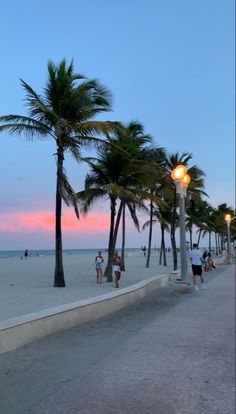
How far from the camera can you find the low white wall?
689 cm

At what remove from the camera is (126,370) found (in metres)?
5.99

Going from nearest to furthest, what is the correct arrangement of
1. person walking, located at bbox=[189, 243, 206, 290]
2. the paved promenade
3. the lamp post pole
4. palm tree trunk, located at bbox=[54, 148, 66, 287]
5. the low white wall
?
the paved promenade < the low white wall < the lamp post pole < person walking, located at bbox=[189, 243, 206, 290] < palm tree trunk, located at bbox=[54, 148, 66, 287]

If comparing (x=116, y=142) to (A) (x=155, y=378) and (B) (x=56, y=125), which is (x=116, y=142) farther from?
(A) (x=155, y=378)

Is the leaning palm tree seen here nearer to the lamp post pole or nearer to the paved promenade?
the lamp post pole

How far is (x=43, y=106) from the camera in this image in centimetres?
1794

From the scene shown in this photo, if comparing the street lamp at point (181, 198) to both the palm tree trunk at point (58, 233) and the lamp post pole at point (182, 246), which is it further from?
the palm tree trunk at point (58, 233)

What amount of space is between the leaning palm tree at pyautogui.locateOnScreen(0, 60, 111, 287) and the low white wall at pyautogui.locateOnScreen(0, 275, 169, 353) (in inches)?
269

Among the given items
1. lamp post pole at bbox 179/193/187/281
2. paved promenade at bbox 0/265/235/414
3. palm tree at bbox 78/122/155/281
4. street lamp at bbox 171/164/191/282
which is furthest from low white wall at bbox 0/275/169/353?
palm tree at bbox 78/122/155/281

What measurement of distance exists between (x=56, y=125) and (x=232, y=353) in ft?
41.2

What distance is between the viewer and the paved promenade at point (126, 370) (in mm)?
4766

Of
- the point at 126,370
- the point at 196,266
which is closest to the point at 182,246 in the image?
the point at 196,266

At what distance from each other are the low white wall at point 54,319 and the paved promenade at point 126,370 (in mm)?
156

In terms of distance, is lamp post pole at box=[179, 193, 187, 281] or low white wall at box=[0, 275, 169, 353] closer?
low white wall at box=[0, 275, 169, 353]

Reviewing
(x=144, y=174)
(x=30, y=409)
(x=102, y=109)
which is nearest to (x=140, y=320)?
(x=30, y=409)
